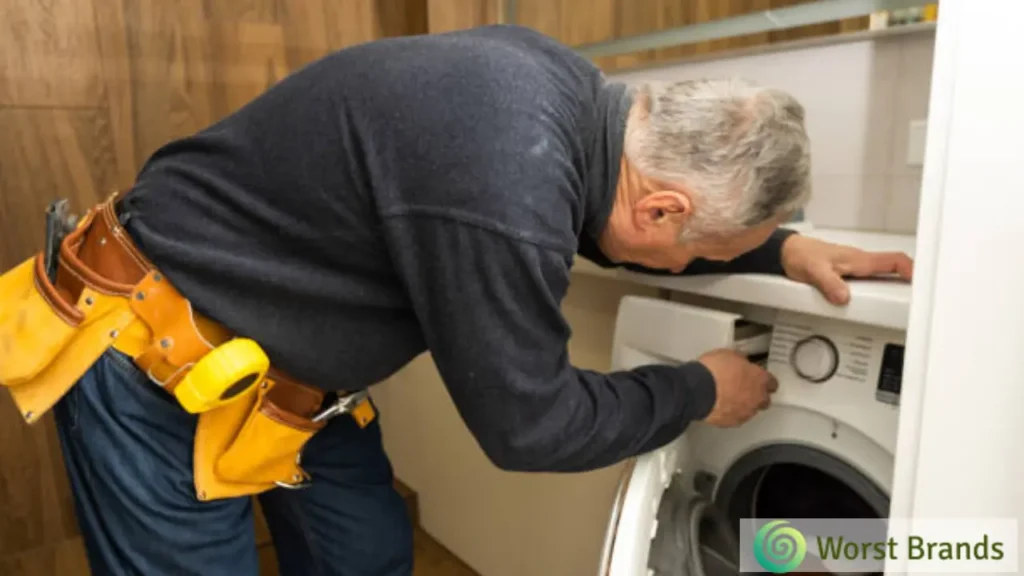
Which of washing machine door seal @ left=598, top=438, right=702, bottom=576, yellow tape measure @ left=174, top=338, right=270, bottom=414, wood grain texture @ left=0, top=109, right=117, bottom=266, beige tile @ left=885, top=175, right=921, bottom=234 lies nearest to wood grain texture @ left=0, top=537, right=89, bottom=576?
wood grain texture @ left=0, top=109, right=117, bottom=266

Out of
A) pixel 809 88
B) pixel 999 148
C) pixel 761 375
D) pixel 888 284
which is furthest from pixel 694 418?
pixel 809 88

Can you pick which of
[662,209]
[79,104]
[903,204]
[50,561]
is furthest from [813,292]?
[50,561]

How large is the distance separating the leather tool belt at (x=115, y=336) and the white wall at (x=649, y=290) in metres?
0.54

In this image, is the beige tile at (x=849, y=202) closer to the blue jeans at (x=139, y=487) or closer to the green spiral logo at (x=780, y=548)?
the green spiral logo at (x=780, y=548)

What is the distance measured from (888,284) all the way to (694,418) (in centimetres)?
23

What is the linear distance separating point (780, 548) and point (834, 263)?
0.32 metres

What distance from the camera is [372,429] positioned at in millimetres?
1054

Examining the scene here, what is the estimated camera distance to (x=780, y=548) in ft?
2.79

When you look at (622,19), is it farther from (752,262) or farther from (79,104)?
(79,104)

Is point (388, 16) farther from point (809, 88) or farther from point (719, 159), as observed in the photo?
point (719, 159)

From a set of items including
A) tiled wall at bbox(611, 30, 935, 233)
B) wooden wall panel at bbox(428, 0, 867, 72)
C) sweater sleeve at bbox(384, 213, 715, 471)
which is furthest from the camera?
wooden wall panel at bbox(428, 0, 867, 72)

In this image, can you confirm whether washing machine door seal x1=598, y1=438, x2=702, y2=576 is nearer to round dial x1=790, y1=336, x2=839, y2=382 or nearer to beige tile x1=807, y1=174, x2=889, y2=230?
round dial x1=790, y1=336, x2=839, y2=382

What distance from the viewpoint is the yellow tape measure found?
0.74 meters

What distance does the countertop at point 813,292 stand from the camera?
2.27 ft
